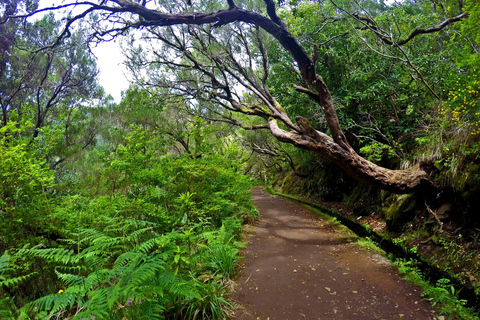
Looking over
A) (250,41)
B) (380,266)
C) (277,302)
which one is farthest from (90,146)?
(380,266)

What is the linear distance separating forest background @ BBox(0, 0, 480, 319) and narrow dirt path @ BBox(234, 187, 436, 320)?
560 millimetres

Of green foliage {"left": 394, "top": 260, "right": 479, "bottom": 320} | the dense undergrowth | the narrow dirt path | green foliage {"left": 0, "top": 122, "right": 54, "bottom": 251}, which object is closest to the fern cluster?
the dense undergrowth

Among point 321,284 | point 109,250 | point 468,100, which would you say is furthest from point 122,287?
point 468,100

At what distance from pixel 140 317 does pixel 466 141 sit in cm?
528

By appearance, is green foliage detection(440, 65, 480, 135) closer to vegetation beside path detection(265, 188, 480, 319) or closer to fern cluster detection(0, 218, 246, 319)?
vegetation beside path detection(265, 188, 480, 319)

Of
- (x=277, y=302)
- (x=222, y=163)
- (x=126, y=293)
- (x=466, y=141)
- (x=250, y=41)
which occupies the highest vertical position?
(x=250, y=41)

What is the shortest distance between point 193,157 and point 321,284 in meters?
3.82

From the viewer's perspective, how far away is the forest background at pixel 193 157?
262cm

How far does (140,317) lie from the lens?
1.93 meters

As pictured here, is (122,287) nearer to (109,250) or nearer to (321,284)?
(109,250)

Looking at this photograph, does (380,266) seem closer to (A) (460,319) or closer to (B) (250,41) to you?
(A) (460,319)

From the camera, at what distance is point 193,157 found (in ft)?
19.1

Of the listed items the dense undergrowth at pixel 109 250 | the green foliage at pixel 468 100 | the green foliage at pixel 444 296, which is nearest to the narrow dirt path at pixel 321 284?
the green foliage at pixel 444 296

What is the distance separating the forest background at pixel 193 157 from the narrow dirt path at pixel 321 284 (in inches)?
22.1
